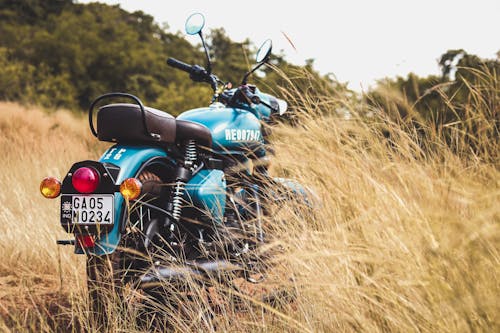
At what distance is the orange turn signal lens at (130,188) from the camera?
254 centimetres

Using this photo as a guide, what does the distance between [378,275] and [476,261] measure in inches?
10.7

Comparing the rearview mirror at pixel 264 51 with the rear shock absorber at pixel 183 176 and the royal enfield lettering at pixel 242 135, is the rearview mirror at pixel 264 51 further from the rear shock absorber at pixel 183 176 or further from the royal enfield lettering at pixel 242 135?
the rear shock absorber at pixel 183 176

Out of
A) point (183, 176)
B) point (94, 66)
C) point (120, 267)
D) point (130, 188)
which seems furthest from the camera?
point (94, 66)

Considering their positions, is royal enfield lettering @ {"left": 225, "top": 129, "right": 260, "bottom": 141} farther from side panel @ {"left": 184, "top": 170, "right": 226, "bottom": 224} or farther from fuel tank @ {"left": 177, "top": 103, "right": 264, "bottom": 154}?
side panel @ {"left": 184, "top": 170, "right": 226, "bottom": 224}

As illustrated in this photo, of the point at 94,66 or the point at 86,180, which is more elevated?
the point at 86,180

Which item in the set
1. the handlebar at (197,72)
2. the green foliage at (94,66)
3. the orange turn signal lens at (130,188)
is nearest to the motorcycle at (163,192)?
the orange turn signal lens at (130,188)

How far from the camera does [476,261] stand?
1611 millimetres

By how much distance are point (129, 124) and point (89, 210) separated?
0.45 meters

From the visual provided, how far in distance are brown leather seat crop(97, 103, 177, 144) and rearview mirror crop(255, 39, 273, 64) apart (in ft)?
3.08

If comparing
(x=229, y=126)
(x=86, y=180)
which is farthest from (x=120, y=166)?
(x=229, y=126)

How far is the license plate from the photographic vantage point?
2.57 meters

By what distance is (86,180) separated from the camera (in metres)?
2.58

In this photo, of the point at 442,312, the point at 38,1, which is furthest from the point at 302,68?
the point at 38,1

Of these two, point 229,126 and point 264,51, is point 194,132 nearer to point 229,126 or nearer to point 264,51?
point 229,126
